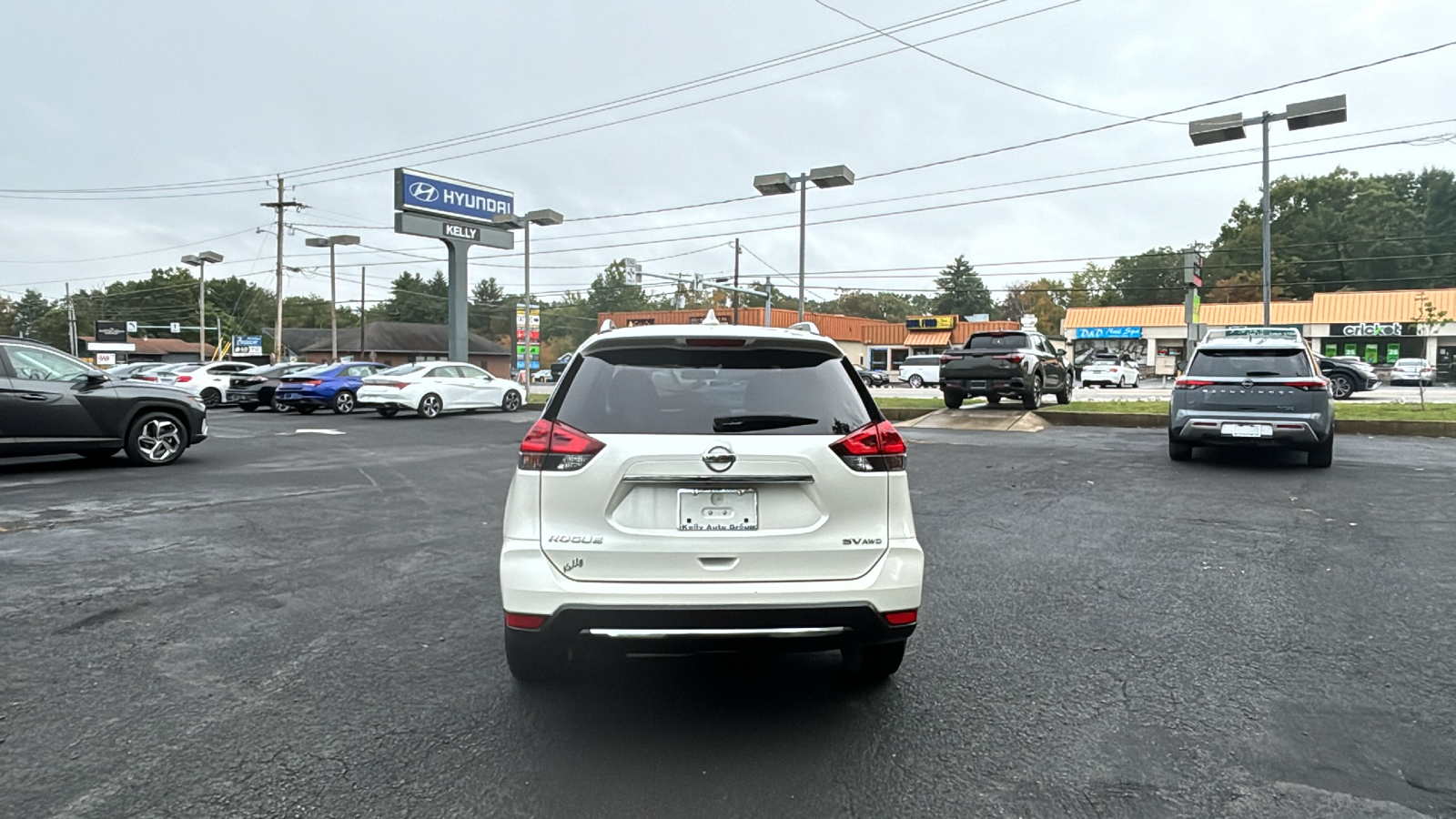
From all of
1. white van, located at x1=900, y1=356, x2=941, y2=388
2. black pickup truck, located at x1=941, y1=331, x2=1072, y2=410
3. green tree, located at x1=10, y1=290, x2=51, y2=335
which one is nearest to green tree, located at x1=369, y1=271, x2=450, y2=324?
green tree, located at x1=10, y1=290, x2=51, y2=335

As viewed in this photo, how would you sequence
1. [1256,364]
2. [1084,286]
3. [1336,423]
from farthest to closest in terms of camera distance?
1. [1084,286]
2. [1336,423]
3. [1256,364]

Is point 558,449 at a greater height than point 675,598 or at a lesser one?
greater

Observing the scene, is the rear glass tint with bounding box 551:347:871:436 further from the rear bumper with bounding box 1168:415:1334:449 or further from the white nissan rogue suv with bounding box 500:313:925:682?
the rear bumper with bounding box 1168:415:1334:449

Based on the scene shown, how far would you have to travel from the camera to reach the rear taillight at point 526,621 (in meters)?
3.18

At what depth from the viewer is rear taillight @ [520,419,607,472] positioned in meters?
3.22

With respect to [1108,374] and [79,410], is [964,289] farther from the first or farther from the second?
[79,410]

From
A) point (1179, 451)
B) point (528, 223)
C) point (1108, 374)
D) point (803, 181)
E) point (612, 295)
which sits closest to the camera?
point (1179, 451)

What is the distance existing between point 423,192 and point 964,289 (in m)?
81.3

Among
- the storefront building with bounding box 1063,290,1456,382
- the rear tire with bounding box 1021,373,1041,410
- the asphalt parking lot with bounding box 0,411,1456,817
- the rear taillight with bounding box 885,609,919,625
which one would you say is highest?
the storefront building with bounding box 1063,290,1456,382

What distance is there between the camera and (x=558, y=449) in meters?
3.26

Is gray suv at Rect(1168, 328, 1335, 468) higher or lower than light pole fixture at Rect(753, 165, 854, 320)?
lower

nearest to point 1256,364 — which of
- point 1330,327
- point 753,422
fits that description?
point 753,422

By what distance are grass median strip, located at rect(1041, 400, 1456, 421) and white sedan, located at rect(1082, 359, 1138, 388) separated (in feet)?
66.5

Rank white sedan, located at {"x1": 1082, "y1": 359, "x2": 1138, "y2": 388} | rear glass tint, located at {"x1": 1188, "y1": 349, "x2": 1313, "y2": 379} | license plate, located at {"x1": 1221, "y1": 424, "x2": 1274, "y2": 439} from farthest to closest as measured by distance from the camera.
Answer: white sedan, located at {"x1": 1082, "y1": 359, "x2": 1138, "y2": 388} → rear glass tint, located at {"x1": 1188, "y1": 349, "x2": 1313, "y2": 379} → license plate, located at {"x1": 1221, "y1": 424, "x2": 1274, "y2": 439}
